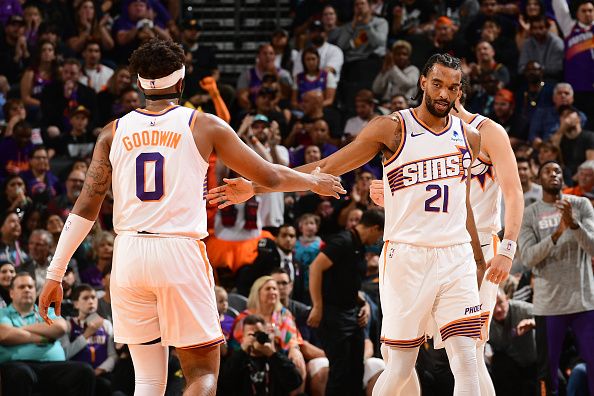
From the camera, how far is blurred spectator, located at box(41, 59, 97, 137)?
49.7ft

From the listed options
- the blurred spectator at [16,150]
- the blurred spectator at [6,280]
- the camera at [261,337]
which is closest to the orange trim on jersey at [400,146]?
the camera at [261,337]

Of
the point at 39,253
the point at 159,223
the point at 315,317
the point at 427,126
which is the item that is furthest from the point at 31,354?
the point at 427,126

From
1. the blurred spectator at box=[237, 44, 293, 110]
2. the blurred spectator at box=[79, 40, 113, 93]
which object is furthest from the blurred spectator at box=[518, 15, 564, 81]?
the blurred spectator at box=[79, 40, 113, 93]

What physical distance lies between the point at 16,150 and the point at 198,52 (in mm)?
3522

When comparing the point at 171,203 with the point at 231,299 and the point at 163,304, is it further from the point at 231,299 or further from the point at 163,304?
the point at 231,299

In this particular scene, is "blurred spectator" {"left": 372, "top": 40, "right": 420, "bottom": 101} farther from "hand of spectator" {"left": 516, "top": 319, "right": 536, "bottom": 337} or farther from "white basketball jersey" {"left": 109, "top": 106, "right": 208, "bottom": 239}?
"white basketball jersey" {"left": 109, "top": 106, "right": 208, "bottom": 239}

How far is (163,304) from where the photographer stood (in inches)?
235

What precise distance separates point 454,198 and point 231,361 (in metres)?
4.07

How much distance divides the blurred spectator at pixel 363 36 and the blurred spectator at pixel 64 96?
420 cm

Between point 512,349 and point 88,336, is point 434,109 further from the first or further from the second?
point 88,336

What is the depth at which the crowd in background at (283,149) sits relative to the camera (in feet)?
33.9

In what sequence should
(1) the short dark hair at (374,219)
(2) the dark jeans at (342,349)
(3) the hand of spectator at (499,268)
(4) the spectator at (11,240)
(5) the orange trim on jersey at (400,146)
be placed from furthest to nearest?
(4) the spectator at (11,240)
(2) the dark jeans at (342,349)
(1) the short dark hair at (374,219)
(3) the hand of spectator at (499,268)
(5) the orange trim on jersey at (400,146)

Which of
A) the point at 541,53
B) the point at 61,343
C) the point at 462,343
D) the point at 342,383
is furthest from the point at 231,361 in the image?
the point at 541,53

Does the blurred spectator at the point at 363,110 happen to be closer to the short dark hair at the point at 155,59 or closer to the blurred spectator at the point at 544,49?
the blurred spectator at the point at 544,49
